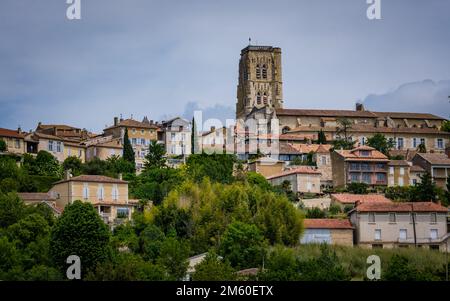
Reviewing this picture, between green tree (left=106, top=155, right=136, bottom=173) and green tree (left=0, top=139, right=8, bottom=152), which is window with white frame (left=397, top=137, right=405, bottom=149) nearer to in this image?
green tree (left=106, top=155, right=136, bottom=173)

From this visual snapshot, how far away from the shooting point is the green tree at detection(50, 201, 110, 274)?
46000 mm

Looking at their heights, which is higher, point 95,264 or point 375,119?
point 375,119

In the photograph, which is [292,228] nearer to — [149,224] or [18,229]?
[149,224]

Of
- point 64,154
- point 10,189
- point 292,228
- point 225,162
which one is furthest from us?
point 64,154

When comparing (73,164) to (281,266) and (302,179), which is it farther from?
(281,266)

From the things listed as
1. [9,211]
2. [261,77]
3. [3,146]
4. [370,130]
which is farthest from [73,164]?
[261,77]

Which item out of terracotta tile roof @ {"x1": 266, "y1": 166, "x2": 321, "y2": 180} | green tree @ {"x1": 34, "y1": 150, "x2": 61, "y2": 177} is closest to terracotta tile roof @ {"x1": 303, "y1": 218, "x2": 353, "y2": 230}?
terracotta tile roof @ {"x1": 266, "y1": 166, "x2": 321, "y2": 180}

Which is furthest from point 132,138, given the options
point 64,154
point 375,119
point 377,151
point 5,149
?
point 375,119

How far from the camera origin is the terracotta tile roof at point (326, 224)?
182ft

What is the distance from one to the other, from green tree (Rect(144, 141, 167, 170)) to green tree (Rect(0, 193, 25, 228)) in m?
18.9

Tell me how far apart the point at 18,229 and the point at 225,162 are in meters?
21.7

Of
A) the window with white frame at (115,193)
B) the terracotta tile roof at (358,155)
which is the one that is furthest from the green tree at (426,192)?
the window with white frame at (115,193)

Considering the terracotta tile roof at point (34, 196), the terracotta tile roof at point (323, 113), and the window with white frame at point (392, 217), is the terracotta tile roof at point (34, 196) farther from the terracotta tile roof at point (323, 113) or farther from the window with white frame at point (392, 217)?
the terracotta tile roof at point (323, 113)
